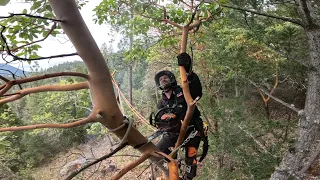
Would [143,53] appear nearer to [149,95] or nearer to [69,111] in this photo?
[149,95]

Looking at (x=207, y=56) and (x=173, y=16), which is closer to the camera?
(x=173, y=16)

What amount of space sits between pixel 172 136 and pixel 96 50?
1.58m

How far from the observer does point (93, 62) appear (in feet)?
2.67

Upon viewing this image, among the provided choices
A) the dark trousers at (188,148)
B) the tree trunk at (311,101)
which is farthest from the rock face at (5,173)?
the tree trunk at (311,101)

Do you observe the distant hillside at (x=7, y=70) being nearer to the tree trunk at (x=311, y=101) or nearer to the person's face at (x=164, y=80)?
the person's face at (x=164, y=80)

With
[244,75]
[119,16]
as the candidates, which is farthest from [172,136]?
[244,75]

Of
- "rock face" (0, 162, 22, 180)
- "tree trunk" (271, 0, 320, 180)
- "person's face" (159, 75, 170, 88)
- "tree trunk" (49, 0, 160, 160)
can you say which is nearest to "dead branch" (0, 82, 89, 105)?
"tree trunk" (49, 0, 160, 160)

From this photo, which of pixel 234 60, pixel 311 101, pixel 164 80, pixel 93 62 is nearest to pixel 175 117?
pixel 164 80

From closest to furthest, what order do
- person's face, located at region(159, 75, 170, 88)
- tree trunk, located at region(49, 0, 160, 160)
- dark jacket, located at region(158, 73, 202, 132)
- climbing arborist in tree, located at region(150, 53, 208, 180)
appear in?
1. tree trunk, located at region(49, 0, 160, 160)
2. climbing arborist in tree, located at region(150, 53, 208, 180)
3. dark jacket, located at region(158, 73, 202, 132)
4. person's face, located at region(159, 75, 170, 88)

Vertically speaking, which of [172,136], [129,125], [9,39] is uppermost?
[9,39]

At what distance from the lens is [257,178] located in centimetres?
411

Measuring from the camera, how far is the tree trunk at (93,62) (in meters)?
0.74

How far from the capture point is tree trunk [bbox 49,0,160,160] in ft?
2.42

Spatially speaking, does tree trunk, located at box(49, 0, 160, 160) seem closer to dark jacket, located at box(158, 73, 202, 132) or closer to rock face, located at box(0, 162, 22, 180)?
dark jacket, located at box(158, 73, 202, 132)
